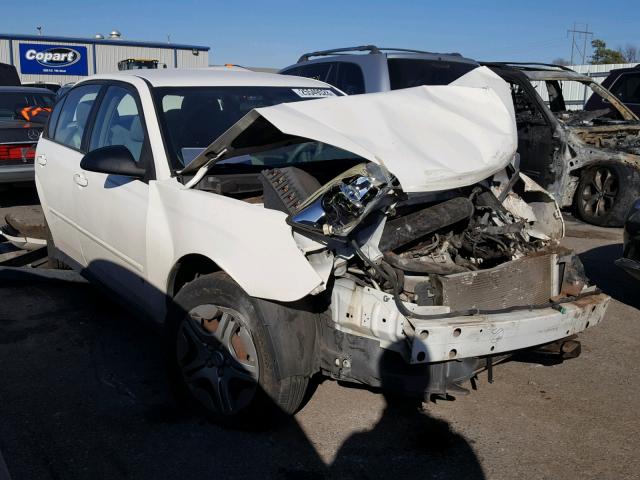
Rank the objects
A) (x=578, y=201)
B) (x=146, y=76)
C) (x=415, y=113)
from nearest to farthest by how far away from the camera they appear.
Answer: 1. (x=415, y=113)
2. (x=146, y=76)
3. (x=578, y=201)

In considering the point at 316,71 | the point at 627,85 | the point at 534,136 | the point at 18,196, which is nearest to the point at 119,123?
the point at 316,71

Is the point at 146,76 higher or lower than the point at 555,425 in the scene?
higher

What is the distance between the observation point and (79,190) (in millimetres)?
4656

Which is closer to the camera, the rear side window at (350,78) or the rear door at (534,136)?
the rear side window at (350,78)

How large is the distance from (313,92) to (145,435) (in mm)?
2550

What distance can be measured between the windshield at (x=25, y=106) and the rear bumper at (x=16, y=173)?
723 mm

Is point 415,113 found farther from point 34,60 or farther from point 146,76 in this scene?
point 34,60

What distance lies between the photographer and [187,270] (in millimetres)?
3777

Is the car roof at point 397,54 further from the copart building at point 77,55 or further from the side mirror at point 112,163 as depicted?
the copart building at point 77,55

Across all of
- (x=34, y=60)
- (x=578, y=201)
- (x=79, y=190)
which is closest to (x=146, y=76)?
(x=79, y=190)

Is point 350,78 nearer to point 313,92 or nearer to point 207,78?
point 313,92

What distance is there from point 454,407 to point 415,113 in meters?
1.64

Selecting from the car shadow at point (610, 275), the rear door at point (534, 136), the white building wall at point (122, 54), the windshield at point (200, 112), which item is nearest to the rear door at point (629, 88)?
the rear door at point (534, 136)

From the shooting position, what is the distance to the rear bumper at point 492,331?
3000mm
